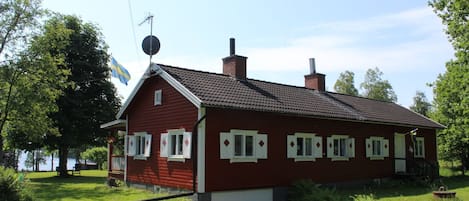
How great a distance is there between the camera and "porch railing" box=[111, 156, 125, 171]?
67.2 feet

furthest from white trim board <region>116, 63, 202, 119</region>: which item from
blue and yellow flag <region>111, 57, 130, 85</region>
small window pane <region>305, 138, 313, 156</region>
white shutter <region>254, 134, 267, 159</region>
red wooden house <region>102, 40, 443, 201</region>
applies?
small window pane <region>305, 138, 313, 156</region>

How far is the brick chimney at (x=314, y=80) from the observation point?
23.0m

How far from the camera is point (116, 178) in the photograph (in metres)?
20.5

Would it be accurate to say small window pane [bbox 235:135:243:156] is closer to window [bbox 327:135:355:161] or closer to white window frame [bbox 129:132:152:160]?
white window frame [bbox 129:132:152:160]

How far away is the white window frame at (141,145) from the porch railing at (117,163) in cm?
229

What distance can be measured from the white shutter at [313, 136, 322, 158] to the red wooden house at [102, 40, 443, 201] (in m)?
0.04

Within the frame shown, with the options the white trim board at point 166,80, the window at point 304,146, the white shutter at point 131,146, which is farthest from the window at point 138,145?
the window at point 304,146

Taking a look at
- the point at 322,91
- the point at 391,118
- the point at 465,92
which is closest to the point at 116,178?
the point at 322,91

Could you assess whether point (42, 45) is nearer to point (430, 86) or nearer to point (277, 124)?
point (277, 124)

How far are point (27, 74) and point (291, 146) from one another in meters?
16.2

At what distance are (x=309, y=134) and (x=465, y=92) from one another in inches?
446

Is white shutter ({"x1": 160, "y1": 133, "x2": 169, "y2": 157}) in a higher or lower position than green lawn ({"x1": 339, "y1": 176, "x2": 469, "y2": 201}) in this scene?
higher

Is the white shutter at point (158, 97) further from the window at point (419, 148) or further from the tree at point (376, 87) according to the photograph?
the tree at point (376, 87)

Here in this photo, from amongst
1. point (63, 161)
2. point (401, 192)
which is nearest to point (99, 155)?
point (63, 161)
